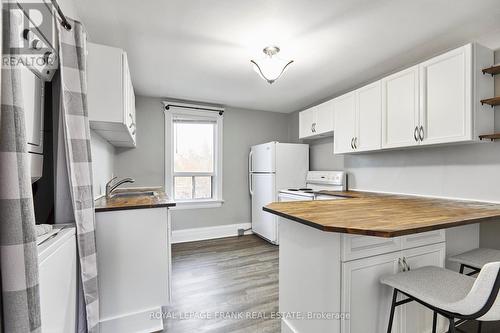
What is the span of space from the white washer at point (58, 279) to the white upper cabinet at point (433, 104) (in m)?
2.79

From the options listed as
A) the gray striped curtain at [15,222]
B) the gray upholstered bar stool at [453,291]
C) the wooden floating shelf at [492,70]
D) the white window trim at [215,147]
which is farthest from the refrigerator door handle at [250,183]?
the gray striped curtain at [15,222]

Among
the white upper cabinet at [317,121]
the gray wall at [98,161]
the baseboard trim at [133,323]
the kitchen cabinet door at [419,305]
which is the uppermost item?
the white upper cabinet at [317,121]

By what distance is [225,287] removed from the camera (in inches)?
92.0

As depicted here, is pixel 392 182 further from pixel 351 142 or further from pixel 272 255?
pixel 272 255

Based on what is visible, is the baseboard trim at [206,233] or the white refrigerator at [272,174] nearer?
the white refrigerator at [272,174]

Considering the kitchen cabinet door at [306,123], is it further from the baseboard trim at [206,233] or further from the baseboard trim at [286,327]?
the baseboard trim at [286,327]

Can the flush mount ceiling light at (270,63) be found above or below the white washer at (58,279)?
above

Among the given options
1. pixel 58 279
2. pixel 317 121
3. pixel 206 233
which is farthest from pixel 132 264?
pixel 317 121

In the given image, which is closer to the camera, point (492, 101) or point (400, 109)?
point (492, 101)

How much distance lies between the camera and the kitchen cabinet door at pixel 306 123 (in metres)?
3.63

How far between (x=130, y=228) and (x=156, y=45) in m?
1.70

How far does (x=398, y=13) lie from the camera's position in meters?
1.69

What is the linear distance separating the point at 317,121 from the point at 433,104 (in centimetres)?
159

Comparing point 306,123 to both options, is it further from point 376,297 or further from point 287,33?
point 376,297
